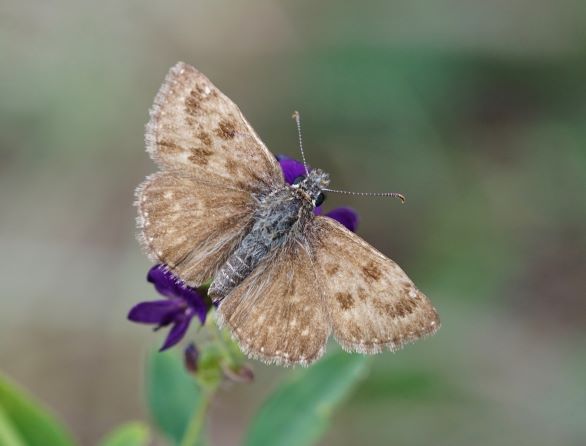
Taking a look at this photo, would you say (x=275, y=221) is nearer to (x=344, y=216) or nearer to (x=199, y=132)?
(x=344, y=216)

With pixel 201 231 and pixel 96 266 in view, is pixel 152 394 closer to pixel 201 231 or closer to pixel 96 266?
pixel 201 231

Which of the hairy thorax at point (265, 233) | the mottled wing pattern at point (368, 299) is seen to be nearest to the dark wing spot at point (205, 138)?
the hairy thorax at point (265, 233)

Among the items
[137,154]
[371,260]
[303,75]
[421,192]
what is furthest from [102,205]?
[371,260]

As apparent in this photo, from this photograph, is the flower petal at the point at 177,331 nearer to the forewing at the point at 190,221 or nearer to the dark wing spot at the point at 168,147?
the forewing at the point at 190,221

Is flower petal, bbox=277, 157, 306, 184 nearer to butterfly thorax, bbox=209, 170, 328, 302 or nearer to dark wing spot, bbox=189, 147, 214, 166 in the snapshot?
butterfly thorax, bbox=209, 170, 328, 302

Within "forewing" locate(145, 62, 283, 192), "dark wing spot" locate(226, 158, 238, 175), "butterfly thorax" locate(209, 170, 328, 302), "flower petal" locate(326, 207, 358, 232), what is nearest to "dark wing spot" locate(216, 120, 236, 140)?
"forewing" locate(145, 62, 283, 192)

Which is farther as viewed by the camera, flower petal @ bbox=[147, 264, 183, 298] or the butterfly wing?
flower petal @ bbox=[147, 264, 183, 298]

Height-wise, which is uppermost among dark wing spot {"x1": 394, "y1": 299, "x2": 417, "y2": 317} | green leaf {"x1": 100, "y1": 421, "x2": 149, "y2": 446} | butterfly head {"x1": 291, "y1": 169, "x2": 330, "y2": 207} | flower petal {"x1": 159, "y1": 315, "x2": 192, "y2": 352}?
butterfly head {"x1": 291, "y1": 169, "x2": 330, "y2": 207}
